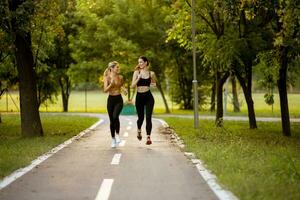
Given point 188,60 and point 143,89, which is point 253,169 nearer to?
point 143,89

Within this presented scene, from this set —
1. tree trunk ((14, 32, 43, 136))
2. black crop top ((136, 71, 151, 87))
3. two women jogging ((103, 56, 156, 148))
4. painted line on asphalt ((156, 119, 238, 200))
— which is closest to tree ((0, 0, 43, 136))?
tree trunk ((14, 32, 43, 136))

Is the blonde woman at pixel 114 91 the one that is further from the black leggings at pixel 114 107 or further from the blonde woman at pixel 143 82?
the blonde woman at pixel 143 82

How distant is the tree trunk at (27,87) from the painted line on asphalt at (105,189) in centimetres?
885

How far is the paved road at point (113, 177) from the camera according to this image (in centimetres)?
756

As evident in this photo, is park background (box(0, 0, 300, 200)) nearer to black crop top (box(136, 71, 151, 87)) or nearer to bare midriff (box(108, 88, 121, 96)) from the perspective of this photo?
black crop top (box(136, 71, 151, 87))

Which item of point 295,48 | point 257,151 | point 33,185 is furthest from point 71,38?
point 33,185

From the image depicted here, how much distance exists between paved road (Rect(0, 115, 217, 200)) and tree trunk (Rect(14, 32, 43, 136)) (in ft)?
14.0

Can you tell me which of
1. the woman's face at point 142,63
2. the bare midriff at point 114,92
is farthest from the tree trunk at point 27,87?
the woman's face at point 142,63

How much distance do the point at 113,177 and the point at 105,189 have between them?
3.53 feet

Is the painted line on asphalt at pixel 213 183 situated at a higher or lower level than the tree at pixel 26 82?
lower

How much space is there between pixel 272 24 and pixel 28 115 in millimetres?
9177

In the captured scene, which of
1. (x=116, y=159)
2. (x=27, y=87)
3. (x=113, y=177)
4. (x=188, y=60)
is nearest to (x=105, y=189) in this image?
(x=113, y=177)

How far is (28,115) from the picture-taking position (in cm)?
1702

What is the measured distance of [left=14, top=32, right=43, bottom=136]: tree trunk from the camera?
16.7 m
